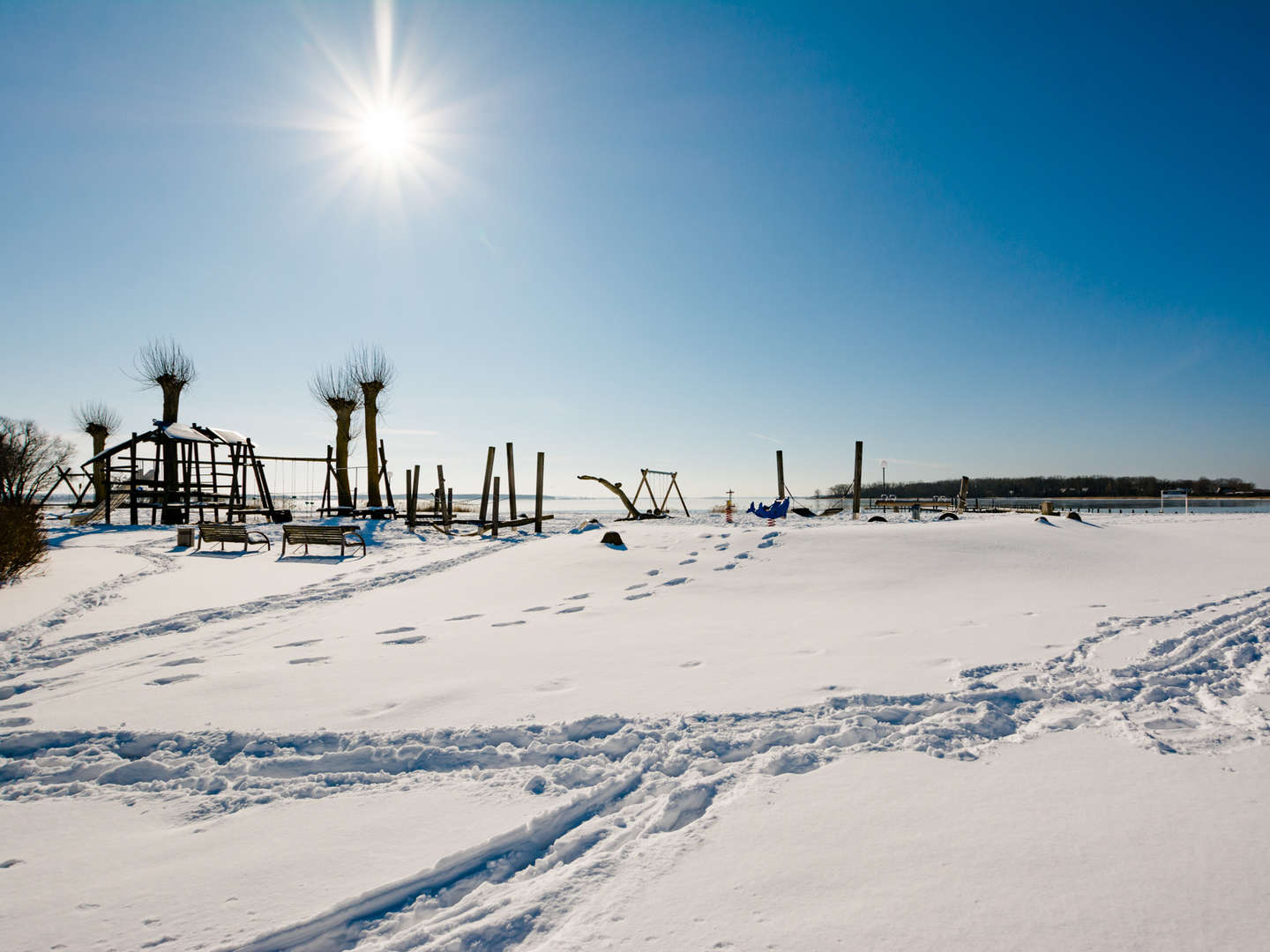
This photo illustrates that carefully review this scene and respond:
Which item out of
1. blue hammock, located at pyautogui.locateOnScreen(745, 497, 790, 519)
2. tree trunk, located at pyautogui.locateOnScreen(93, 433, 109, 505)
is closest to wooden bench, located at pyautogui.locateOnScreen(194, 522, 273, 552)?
tree trunk, located at pyautogui.locateOnScreen(93, 433, 109, 505)

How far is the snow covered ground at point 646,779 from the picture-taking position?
73.9 inches

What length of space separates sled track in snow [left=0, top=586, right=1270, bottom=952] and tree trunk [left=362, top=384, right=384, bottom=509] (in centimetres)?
2136

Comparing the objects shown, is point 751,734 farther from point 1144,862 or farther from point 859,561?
point 859,561

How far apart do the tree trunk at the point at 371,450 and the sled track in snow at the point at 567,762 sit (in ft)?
70.1

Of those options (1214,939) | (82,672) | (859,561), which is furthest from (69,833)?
(859,561)

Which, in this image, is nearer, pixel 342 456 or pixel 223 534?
pixel 223 534

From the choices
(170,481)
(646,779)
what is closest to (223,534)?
(170,481)

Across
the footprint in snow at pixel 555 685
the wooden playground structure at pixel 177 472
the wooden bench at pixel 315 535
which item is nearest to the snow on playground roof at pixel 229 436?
the wooden playground structure at pixel 177 472

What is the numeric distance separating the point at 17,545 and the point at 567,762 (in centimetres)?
1017

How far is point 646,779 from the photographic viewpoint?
277 cm

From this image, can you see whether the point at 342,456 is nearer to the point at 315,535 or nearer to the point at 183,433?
the point at 183,433

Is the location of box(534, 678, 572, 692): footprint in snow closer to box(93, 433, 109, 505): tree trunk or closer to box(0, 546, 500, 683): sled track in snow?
box(0, 546, 500, 683): sled track in snow

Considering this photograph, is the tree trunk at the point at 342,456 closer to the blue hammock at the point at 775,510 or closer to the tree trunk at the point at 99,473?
the tree trunk at the point at 99,473

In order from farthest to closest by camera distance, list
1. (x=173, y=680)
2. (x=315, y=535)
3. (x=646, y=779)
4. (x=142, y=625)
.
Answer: (x=315, y=535) < (x=142, y=625) < (x=173, y=680) < (x=646, y=779)
